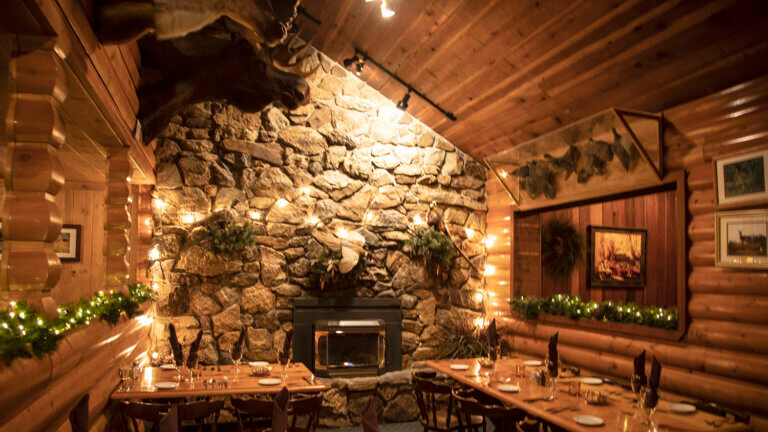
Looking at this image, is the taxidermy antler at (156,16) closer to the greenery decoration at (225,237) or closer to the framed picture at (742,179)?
the greenery decoration at (225,237)

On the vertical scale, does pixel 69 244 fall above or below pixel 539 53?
below

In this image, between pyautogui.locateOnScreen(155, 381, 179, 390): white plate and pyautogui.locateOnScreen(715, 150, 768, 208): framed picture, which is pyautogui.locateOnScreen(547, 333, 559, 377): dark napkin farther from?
pyautogui.locateOnScreen(155, 381, 179, 390): white plate

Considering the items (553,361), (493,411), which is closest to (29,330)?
(493,411)

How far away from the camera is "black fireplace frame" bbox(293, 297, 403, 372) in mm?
6488

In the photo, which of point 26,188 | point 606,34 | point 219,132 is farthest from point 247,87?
point 606,34

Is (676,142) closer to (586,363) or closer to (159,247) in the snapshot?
(586,363)

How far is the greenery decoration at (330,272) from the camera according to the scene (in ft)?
21.3

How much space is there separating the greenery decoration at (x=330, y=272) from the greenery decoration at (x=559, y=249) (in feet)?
8.59

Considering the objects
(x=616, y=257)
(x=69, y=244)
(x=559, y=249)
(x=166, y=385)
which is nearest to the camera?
(x=166, y=385)

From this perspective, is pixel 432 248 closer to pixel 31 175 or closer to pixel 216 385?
pixel 216 385

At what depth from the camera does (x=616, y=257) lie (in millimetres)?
7602

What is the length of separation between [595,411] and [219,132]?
5.31 m

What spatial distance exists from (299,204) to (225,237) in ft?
3.54

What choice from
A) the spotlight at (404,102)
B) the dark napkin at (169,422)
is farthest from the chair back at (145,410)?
the spotlight at (404,102)
